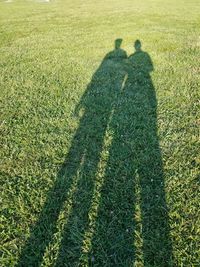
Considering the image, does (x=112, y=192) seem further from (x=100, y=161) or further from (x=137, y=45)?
(x=137, y=45)

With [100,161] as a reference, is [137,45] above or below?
above

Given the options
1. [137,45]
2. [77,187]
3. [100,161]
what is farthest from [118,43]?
[77,187]

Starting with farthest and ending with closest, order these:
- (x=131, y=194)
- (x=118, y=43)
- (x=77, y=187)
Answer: (x=118, y=43)
(x=77, y=187)
(x=131, y=194)

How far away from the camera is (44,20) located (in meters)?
19.4

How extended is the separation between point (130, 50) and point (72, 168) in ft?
25.3

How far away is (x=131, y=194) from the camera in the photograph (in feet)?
13.8

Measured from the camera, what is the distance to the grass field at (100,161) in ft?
11.6

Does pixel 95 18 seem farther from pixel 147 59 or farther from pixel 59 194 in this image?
pixel 59 194

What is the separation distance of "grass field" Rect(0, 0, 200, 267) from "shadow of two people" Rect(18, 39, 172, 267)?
0.01m

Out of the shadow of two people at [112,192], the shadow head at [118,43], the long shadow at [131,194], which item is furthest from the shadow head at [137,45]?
the long shadow at [131,194]

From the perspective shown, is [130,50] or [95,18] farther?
[95,18]

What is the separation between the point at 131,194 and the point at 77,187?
818 mm

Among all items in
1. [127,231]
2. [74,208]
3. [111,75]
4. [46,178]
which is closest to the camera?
[127,231]

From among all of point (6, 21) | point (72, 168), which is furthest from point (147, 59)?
point (6, 21)
